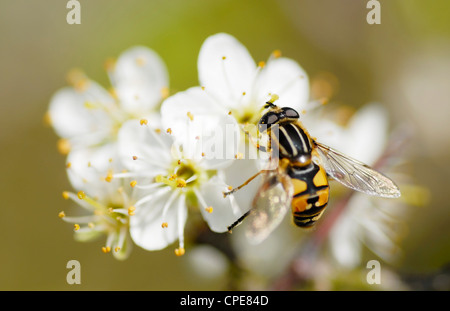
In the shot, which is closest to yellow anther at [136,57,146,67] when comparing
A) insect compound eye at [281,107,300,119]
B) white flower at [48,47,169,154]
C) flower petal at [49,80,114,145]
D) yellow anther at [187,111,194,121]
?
white flower at [48,47,169,154]

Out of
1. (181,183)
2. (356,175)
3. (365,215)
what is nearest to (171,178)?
(181,183)

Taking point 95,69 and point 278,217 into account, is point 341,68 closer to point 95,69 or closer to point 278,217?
point 95,69

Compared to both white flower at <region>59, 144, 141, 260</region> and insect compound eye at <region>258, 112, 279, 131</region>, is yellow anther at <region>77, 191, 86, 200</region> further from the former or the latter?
insect compound eye at <region>258, 112, 279, 131</region>

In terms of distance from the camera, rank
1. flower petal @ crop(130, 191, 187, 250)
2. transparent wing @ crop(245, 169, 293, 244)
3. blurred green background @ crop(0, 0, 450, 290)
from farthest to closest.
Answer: blurred green background @ crop(0, 0, 450, 290) < flower petal @ crop(130, 191, 187, 250) < transparent wing @ crop(245, 169, 293, 244)

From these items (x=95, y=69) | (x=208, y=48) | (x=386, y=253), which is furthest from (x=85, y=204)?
(x=95, y=69)

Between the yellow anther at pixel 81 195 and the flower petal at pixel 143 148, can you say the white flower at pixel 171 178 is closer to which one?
the flower petal at pixel 143 148

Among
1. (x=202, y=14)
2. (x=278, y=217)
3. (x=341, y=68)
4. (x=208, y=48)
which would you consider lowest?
(x=278, y=217)

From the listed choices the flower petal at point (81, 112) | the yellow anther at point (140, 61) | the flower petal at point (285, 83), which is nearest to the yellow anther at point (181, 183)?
→ the flower petal at point (285, 83)
